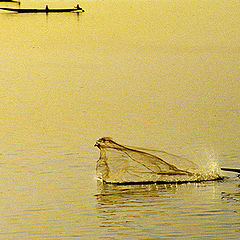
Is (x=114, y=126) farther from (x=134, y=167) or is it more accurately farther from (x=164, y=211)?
(x=164, y=211)

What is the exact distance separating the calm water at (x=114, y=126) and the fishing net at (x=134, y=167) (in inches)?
15.2

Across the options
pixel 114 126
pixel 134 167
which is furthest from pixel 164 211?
pixel 114 126

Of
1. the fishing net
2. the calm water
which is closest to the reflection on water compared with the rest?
the calm water

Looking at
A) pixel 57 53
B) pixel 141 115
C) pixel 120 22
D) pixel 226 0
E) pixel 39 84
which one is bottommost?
pixel 141 115

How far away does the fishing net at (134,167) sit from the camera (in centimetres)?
2172

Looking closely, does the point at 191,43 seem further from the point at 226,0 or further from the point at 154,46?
the point at 226,0

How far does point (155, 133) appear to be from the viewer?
2953 centimetres

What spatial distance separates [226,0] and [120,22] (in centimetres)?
3886

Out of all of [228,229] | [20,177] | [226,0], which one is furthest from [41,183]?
[226,0]

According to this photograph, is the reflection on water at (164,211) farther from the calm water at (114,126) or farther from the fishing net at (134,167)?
the fishing net at (134,167)

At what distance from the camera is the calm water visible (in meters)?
18.9

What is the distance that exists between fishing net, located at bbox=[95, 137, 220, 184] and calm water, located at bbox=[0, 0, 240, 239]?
1.26 feet

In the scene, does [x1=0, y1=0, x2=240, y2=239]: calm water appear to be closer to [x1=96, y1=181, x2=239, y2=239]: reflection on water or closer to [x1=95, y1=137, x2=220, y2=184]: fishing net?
[x1=96, y1=181, x2=239, y2=239]: reflection on water

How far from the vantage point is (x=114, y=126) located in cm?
3117
